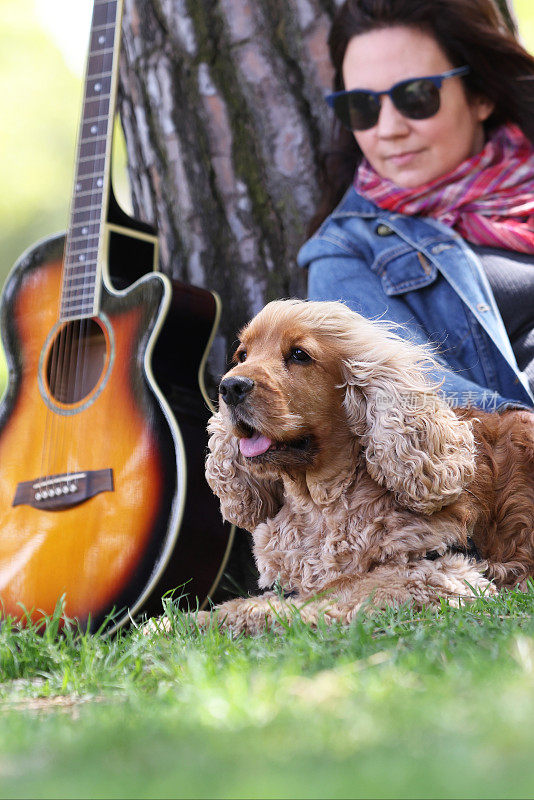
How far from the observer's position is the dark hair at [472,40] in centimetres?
362

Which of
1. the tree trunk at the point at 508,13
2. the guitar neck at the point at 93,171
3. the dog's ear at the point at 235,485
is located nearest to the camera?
the dog's ear at the point at 235,485

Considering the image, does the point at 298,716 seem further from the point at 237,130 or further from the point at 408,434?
the point at 237,130

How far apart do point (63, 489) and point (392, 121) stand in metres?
2.08

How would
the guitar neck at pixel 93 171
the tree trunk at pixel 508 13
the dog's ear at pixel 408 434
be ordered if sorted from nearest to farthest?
the dog's ear at pixel 408 434, the guitar neck at pixel 93 171, the tree trunk at pixel 508 13

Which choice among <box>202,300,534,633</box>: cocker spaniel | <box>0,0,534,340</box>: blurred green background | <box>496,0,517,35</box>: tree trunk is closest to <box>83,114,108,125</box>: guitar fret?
<box>202,300,534,633</box>: cocker spaniel

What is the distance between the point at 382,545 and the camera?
275 centimetres

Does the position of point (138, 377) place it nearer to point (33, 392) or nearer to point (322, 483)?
point (33, 392)

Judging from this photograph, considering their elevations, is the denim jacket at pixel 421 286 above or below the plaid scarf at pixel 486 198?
below

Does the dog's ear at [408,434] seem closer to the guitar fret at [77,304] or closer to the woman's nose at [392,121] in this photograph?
the woman's nose at [392,121]

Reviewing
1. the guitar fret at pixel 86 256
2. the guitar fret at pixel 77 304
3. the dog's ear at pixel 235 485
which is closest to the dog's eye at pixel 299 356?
the dog's ear at pixel 235 485

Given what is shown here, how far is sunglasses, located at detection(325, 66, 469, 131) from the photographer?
141 inches

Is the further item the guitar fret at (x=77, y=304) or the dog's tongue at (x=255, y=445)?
the guitar fret at (x=77, y=304)

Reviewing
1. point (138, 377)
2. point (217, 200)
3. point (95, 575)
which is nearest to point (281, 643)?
point (95, 575)

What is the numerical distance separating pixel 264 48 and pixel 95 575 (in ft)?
8.79
